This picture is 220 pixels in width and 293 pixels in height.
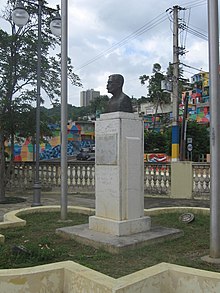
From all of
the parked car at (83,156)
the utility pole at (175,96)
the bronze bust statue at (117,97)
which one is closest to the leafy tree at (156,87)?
the parked car at (83,156)

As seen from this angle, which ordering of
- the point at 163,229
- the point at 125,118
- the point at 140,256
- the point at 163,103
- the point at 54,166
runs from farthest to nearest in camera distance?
the point at 163,103
the point at 54,166
the point at 163,229
the point at 125,118
the point at 140,256

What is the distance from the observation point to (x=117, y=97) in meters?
6.71

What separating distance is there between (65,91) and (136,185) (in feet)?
10.4

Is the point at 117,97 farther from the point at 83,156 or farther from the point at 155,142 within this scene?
the point at 83,156

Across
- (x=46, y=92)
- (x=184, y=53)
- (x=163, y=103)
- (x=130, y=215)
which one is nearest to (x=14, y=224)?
(x=130, y=215)

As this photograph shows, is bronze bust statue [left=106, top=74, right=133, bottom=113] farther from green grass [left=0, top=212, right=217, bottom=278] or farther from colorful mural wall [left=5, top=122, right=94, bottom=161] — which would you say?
colorful mural wall [left=5, top=122, right=94, bottom=161]

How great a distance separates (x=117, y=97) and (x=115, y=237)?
2492 mm

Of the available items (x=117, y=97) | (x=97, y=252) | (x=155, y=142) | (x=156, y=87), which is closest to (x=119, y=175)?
(x=97, y=252)

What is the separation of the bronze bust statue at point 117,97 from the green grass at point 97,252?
241cm

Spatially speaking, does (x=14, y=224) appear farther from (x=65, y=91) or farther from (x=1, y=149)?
(x=1, y=149)

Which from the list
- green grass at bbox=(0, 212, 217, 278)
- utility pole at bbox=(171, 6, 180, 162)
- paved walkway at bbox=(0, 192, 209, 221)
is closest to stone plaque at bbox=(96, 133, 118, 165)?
green grass at bbox=(0, 212, 217, 278)

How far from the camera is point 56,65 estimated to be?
13781mm

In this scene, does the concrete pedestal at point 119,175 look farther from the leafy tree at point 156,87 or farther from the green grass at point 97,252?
the leafy tree at point 156,87

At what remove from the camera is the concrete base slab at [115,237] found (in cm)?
559
